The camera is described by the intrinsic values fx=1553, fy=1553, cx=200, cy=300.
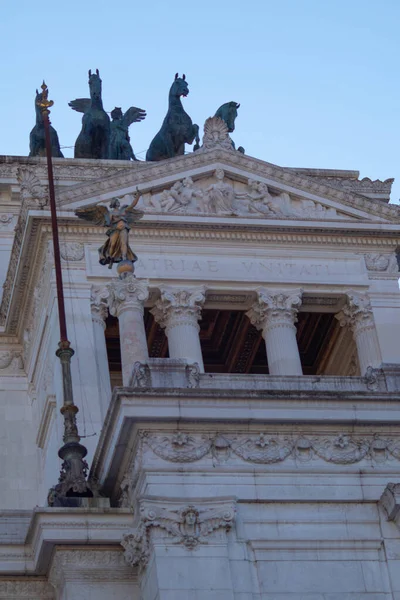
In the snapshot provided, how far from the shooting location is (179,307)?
4500 cm

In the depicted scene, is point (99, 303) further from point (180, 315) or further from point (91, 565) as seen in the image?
point (91, 565)

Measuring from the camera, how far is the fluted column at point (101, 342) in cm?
4241

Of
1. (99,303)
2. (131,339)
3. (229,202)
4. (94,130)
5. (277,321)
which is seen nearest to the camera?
(131,339)

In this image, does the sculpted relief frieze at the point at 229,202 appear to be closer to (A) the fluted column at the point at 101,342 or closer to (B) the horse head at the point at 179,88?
(A) the fluted column at the point at 101,342

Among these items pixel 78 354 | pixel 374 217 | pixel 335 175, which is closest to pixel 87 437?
pixel 78 354

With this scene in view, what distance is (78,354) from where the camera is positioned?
43125 mm

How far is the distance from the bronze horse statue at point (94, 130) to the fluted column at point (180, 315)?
12134 millimetres

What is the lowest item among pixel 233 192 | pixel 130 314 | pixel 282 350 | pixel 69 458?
pixel 69 458

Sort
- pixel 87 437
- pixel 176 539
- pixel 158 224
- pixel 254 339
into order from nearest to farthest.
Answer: pixel 176 539
pixel 87 437
pixel 158 224
pixel 254 339

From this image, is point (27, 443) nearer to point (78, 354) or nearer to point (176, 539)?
point (78, 354)

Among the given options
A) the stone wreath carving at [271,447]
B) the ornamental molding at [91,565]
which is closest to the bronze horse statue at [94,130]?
the stone wreath carving at [271,447]

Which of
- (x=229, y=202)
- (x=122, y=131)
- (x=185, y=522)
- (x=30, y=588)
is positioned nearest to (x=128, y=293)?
(x=185, y=522)

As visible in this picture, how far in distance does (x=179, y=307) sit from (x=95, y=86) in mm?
15262

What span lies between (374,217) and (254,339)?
223 inches
